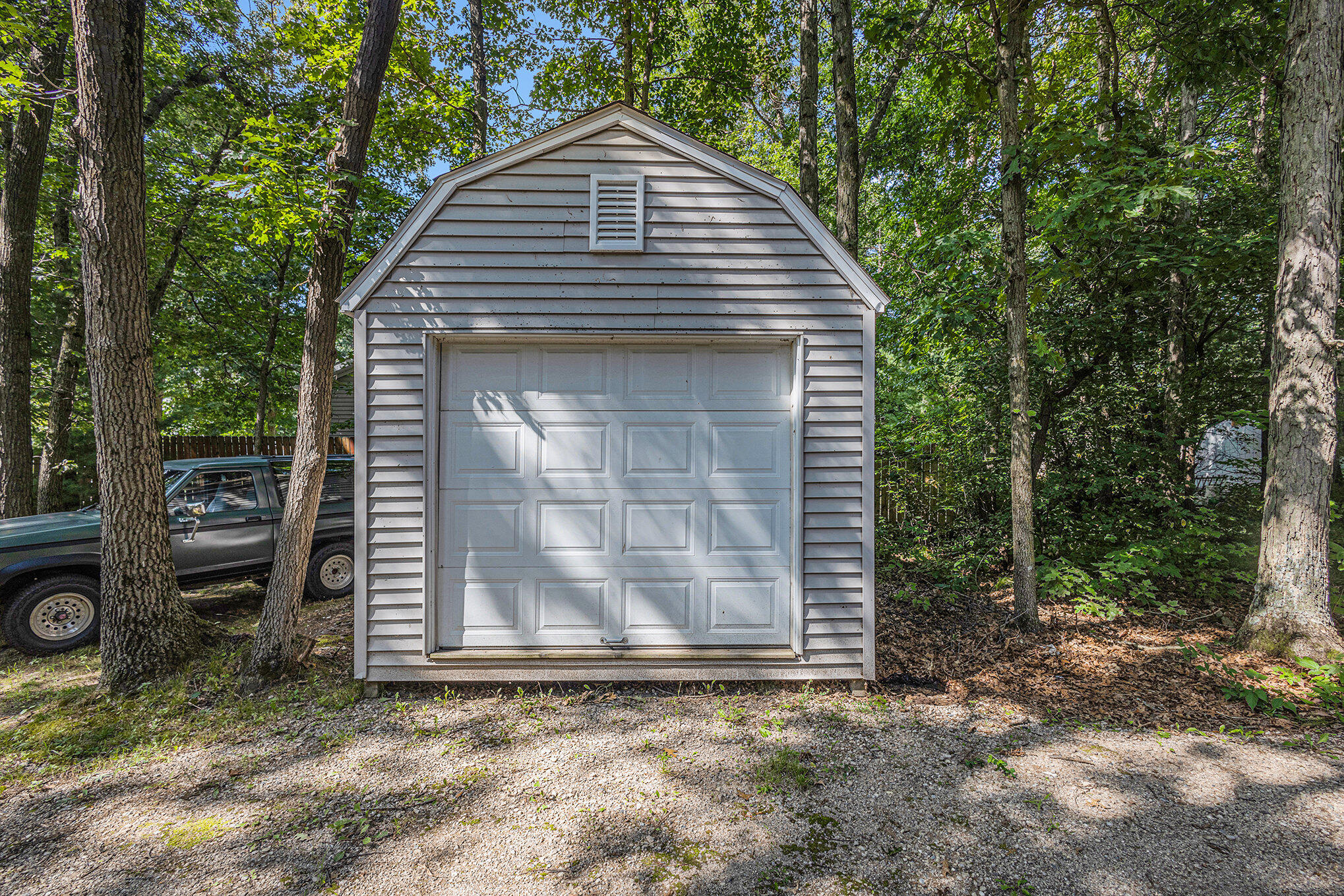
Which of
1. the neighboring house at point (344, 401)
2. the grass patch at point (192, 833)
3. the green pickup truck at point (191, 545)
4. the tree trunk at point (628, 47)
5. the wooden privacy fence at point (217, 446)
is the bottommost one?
the grass patch at point (192, 833)

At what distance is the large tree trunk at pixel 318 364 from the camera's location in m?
3.97

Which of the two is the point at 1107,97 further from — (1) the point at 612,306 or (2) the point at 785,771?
(2) the point at 785,771

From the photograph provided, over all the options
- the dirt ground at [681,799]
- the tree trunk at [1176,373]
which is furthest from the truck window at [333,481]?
the tree trunk at [1176,373]

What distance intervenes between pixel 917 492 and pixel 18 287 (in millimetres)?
10968

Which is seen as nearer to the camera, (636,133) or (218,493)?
(636,133)

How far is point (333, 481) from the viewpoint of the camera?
19.9 ft

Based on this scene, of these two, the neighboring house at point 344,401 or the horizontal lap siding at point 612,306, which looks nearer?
the horizontal lap siding at point 612,306

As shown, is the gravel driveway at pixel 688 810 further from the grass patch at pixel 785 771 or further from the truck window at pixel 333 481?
the truck window at pixel 333 481

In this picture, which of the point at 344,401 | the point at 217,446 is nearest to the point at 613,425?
the point at 217,446

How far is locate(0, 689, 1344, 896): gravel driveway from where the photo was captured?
229cm

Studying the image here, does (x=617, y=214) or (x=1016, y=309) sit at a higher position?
(x=617, y=214)

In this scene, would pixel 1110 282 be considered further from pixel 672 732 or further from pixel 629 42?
pixel 629 42

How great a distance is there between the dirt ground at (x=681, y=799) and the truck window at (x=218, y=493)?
169 cm

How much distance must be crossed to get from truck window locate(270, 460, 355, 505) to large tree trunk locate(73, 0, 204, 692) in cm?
175
